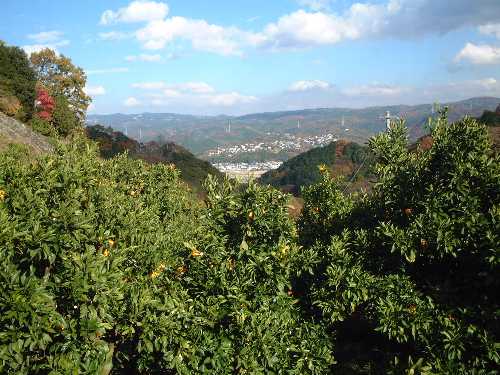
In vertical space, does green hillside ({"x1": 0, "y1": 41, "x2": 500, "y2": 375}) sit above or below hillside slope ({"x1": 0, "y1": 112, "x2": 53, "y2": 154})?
below

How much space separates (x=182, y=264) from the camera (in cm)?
802

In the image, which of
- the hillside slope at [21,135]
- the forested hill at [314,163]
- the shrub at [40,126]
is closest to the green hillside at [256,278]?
the hillside slope at [21,135]

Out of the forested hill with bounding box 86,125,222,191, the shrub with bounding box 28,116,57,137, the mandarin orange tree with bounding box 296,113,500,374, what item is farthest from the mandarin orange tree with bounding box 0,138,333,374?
the forested hill with bounding box 86,125,222,191

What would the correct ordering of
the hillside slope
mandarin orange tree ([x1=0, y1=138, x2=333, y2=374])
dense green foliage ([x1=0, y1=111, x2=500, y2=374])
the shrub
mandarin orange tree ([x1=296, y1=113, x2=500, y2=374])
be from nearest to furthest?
mandarin orange tree ([x1=0, y1=138, x2=333, y2=374]) < dense green foliage ([x1=0, y1=111, x2=500, y2=374]) < mandarin orange tree ([x1=296, y1=113, x2=500, y2=374]) < the hillside slope < the shrub

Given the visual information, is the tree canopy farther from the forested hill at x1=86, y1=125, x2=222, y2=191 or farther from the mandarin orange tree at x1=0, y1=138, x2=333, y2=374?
the mandarin orange tree at x1=0, y1=138, x2=333, y2=374

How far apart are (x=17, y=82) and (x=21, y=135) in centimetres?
1338

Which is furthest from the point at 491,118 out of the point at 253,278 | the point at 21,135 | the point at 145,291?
the point at 145,291

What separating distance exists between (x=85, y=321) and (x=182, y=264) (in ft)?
9.26

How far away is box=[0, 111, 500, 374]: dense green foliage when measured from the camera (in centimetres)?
553

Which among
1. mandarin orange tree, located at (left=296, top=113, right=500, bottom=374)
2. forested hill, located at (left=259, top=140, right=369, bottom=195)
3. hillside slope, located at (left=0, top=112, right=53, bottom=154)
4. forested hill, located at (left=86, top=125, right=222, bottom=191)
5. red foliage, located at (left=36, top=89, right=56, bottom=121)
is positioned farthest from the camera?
forested hill, located at (left=259, top=140, right=369, bottom=195)

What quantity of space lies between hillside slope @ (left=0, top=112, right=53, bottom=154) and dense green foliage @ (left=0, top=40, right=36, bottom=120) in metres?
4.34

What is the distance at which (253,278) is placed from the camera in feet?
24.0

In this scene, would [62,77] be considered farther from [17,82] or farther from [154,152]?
[154,152]

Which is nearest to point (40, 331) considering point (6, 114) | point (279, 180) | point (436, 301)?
point (436, 301)
